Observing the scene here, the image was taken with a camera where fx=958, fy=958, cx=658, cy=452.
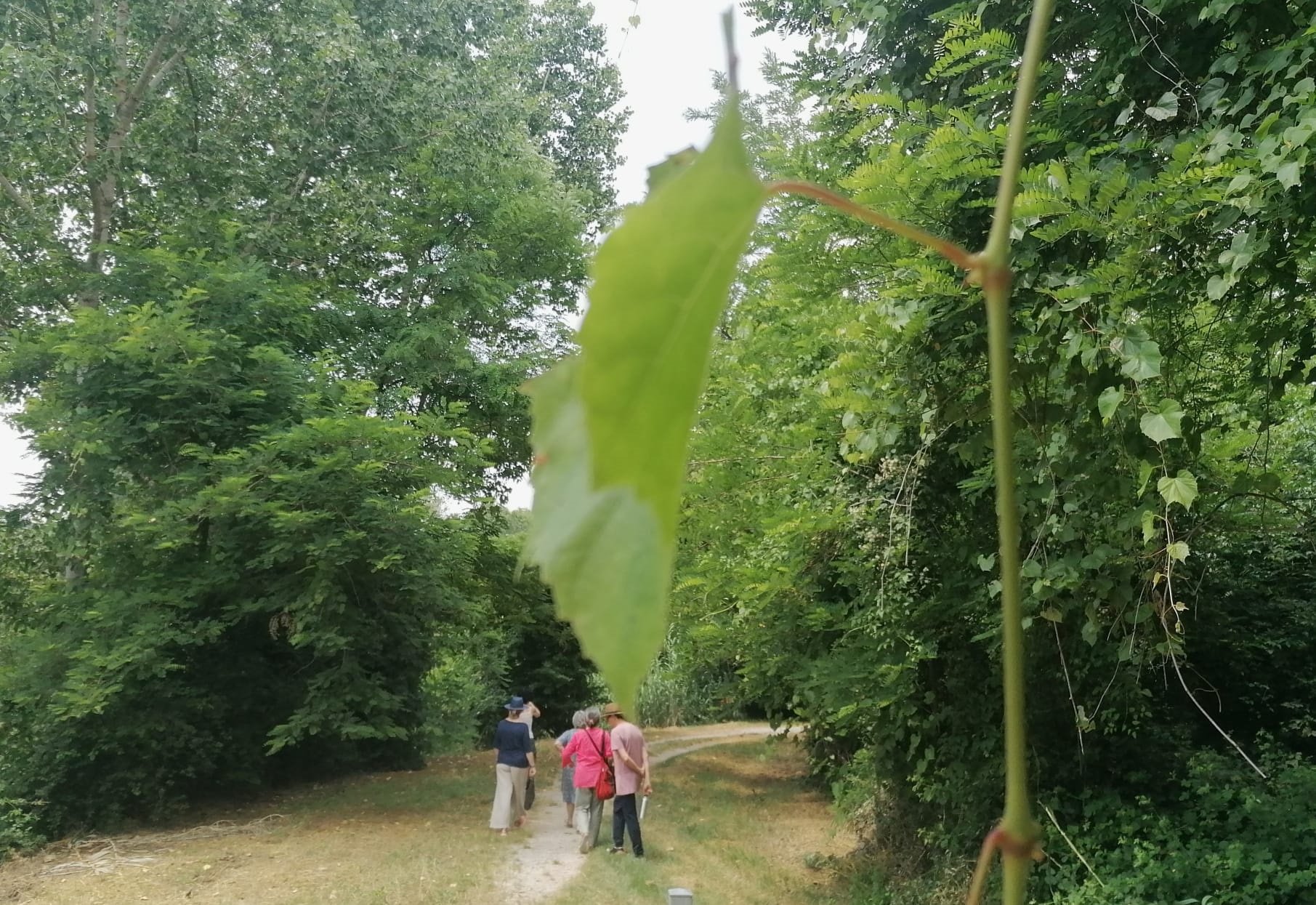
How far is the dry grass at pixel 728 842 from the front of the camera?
5.64 m

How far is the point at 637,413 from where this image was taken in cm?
16

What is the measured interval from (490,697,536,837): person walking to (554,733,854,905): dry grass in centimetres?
74

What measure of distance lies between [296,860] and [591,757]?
1970 mm

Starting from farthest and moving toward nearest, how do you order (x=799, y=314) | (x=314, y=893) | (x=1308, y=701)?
(x=314, y=893)
(x=1308, y=701)
(x=799, y=314)

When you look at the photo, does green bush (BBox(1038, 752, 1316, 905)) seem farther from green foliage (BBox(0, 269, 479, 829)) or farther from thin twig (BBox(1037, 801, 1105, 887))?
green foliage (BBox(0, 269, 479, 829))

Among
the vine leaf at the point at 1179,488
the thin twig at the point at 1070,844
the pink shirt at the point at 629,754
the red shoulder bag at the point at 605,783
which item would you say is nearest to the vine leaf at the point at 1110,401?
the vine leaf at the point at 1179,488

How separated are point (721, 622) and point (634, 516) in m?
5.39

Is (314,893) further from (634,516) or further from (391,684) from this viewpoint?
(634,516)

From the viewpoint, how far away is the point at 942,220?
2.50 m

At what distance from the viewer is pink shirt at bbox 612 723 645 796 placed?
19.1ft

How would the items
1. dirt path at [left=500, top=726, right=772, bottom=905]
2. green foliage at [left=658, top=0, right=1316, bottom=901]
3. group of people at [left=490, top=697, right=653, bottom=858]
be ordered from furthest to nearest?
group of people at [left=490, top=697, right=653, bottom=858]
dirt path at [left=500, top=726, right=772, bottom=905]
green foliage at [left=658, top=0, right=1316, bottom=901]

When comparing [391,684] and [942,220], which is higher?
[942,220]

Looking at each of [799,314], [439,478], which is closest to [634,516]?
[799,314]

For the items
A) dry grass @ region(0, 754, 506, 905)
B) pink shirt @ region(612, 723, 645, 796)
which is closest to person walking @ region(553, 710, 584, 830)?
pink shirt @ region(612, 723, 645, 796)
